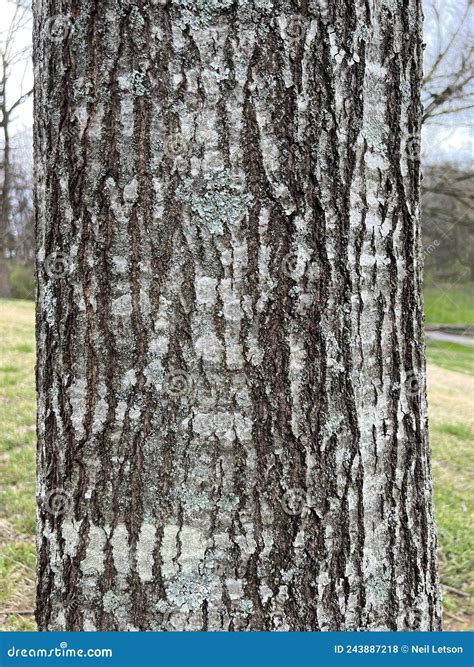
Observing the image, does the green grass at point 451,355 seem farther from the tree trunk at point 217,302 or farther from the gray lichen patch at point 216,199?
the gray lichen patch at point 216,199

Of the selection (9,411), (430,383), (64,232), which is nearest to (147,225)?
(64,232)

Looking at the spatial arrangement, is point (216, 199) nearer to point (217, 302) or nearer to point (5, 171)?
point (217, 302)

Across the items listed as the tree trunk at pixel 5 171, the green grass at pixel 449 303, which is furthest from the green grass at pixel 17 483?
the green grass at pixel 449 303

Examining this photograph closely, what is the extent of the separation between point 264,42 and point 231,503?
32.6 inches

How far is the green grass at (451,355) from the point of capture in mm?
→ 8766

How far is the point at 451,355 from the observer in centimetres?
947

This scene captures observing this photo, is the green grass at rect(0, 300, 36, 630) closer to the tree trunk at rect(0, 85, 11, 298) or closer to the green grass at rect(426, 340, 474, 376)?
the tree trunk at rect(0, 85, 11, 298)

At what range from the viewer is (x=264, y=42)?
3.65 feet

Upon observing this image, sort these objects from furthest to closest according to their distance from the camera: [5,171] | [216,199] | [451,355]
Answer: [451,355]
[5,171]
[216,199]

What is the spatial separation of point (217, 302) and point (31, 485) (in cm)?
304

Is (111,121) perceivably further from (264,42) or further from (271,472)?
(271,472)

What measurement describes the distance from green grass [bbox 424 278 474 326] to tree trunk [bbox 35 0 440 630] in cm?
600

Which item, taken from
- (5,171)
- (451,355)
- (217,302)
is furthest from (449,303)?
(217,302)

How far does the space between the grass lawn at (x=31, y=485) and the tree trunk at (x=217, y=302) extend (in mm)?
1740
